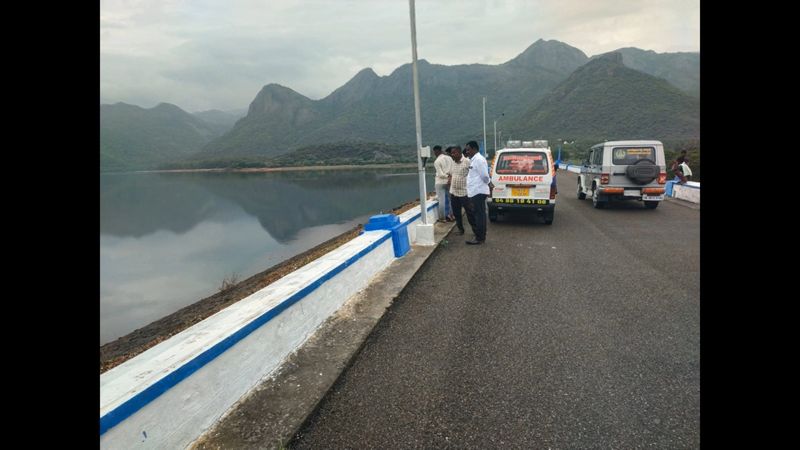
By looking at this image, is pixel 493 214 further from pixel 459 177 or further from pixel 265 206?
pixel 265 206

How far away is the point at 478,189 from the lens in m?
8.66

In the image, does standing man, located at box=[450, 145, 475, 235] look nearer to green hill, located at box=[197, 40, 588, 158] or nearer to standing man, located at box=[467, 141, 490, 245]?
standing man, located at box=[467, 141, 490, 245]

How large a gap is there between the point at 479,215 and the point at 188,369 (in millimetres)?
6869

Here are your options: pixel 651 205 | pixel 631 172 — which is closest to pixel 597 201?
pixel 631 172

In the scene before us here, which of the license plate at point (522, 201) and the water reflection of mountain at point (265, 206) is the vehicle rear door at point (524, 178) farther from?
the water reflection of mountain at point (265, 206)

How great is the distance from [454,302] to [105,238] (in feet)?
116

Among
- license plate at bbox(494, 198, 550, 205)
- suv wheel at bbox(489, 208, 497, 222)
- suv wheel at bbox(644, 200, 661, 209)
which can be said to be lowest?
suv wheel at bbox(489, 208, 497, 222)

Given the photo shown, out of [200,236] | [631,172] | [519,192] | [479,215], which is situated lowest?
[200,236]

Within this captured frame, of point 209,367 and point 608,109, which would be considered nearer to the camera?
point 209,367

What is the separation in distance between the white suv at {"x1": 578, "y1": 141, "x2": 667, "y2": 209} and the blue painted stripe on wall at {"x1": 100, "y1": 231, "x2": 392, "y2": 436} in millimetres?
11337

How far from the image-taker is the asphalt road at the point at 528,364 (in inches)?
113

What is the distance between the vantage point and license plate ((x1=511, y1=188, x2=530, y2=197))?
10.7 metres

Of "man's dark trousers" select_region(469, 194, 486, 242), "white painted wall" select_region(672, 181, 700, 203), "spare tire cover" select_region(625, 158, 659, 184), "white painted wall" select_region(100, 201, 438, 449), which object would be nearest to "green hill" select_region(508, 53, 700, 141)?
"white painted wall" select_region(672, 181, 700, 203)

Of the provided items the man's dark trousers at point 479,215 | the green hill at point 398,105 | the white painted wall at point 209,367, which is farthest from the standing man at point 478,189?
the green hill at point 398,105
